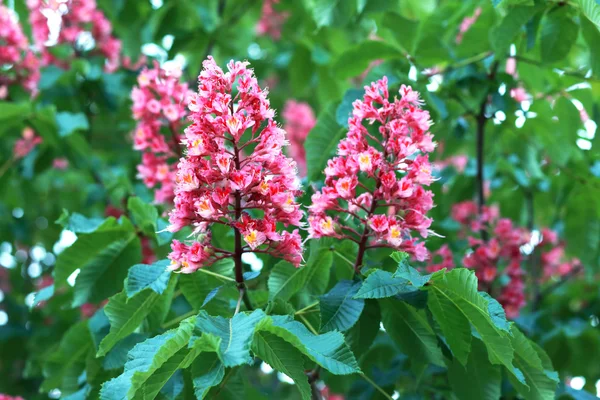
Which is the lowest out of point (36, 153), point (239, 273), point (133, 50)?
point (36, 153)

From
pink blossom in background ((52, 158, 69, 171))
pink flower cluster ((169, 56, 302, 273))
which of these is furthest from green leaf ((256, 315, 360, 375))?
pink blossom in background ((52, 158, 69, 171))

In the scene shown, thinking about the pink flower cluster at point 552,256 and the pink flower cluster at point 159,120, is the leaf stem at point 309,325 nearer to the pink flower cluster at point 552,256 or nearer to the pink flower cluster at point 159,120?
the pink flower cluster at point 159,120

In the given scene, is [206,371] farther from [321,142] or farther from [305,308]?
[321,142]

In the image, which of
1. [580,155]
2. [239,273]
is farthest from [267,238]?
[580,155]

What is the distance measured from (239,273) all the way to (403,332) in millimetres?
617

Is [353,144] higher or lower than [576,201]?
higher

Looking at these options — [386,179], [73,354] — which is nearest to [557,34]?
[386,179]

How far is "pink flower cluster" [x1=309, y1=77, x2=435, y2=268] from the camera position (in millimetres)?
2295

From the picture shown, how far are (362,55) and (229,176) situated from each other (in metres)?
1.55

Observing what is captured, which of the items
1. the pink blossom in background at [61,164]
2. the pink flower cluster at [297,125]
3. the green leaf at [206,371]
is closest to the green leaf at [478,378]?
the green leaf at [206,371]

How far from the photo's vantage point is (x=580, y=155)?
13.0 feet

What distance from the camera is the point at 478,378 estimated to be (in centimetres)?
256

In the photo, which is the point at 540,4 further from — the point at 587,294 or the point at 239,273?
the point at 587,294

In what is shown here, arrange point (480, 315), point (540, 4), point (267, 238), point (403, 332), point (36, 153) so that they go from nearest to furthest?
1. point (480, 315)
2. point (267, 238)
3. point (403, 332)
4. point (540, 4)
5. point (36, 153)
